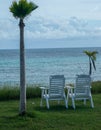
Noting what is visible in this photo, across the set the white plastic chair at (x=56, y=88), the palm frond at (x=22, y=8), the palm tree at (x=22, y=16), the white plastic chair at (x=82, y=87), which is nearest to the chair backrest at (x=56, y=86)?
the white plastic chair at (x=56, y=88)

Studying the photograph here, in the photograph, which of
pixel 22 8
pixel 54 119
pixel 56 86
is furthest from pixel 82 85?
pixel 22 8

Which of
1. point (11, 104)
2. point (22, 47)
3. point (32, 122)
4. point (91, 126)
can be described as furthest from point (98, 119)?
point (11, 104)

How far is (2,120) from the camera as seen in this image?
1151 centimetres

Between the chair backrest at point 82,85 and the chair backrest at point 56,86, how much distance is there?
19.3 inches

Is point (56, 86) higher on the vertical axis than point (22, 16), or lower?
lower

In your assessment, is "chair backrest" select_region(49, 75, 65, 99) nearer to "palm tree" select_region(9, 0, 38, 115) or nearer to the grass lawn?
the grass lawn

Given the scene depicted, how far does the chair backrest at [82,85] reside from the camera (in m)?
14.7

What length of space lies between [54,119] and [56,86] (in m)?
2.82

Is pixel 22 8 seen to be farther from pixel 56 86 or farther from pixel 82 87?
pixel 82 87

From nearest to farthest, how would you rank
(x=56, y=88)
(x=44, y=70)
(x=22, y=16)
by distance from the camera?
(x=22, y=16) < (x=56, y=88) < (x=44, y=70)

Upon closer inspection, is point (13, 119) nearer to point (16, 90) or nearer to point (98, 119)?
point (98, 119)

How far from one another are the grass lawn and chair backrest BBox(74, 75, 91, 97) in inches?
18.1

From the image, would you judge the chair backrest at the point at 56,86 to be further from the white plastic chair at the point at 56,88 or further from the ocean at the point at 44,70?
the ocean at the point at 44,70

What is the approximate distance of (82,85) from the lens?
48.3 feet
